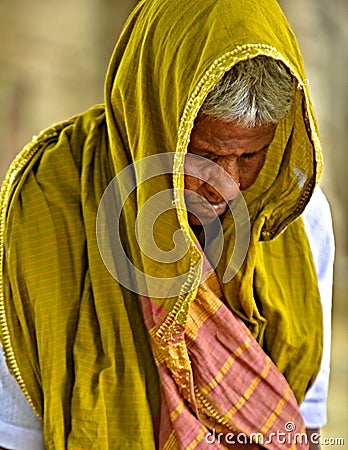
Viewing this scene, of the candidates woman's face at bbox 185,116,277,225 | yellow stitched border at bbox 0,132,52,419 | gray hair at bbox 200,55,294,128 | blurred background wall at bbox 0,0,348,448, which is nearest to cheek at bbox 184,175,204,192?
woman's face at bbox 185,116,277,225

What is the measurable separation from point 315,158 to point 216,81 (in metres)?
0.26

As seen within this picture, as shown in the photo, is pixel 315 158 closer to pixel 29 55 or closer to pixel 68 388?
pixel 68 388

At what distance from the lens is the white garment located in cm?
112

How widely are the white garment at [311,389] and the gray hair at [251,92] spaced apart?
329 mm

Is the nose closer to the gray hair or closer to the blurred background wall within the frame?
the gray hair

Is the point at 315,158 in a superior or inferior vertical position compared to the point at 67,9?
inferior

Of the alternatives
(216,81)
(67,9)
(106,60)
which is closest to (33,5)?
(67,9)

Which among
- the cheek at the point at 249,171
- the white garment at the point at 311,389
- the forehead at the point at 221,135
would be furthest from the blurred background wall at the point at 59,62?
the forehead at the point at 221,135

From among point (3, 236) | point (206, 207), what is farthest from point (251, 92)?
point (3, 236)

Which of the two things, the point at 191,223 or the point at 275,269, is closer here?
the point at 191,223

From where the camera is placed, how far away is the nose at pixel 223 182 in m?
1.14

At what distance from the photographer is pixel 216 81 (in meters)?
0.99

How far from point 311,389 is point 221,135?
524 mm

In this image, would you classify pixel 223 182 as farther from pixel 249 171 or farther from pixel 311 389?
pixel 311 389
